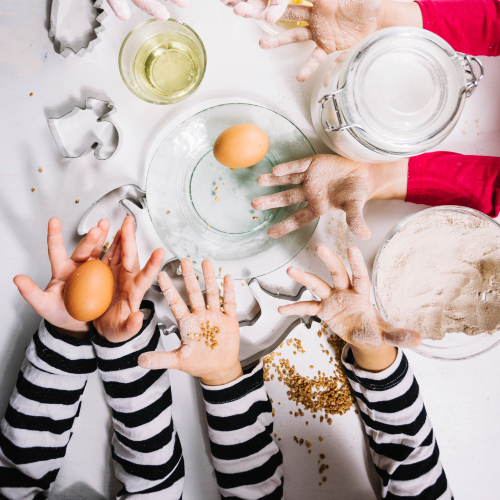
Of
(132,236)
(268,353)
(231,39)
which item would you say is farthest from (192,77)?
(268,353)

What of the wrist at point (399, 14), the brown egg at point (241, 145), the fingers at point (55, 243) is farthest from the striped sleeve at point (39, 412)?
the wrist at point (399, 14)

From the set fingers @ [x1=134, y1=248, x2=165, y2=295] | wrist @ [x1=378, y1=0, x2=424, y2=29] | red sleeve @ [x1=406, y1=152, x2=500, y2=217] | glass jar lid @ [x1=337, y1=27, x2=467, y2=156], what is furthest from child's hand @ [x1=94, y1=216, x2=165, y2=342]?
wrist @ [x1=378, y1=0, x2=424, y2=29]

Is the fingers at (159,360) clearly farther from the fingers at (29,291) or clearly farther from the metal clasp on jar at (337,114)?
the metal clasp on jar at (337,114)

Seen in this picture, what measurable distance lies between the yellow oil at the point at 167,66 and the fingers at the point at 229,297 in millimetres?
418

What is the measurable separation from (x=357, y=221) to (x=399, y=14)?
0.49 m

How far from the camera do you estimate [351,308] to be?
72 centimetres

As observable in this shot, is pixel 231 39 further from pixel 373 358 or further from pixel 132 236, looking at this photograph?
pixel 373 358

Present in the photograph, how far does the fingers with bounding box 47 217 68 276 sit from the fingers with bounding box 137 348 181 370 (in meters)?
0.25

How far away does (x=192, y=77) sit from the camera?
2.65 ft

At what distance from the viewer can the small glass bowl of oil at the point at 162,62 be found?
0.77 meters

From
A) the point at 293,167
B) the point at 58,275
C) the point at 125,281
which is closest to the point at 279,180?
the point at 293,167

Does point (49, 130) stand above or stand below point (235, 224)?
above

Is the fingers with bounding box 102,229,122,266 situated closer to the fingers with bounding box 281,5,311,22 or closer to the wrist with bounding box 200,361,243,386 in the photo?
the wrist with bounding box 200,361,243,386

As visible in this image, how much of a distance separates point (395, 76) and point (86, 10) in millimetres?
683
